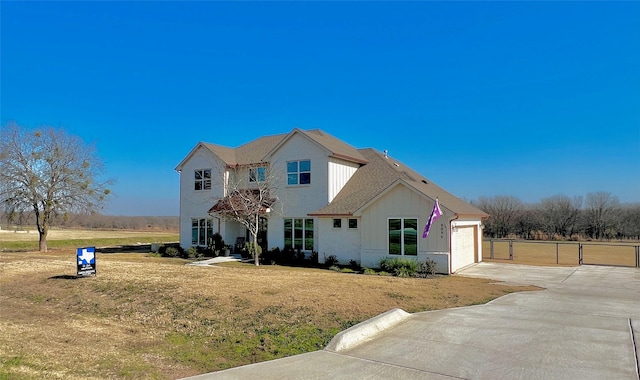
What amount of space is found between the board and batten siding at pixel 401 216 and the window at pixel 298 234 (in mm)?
4194

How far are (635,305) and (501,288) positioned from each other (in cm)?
392

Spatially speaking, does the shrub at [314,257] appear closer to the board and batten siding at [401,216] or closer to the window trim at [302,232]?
the window trim at [302,232]

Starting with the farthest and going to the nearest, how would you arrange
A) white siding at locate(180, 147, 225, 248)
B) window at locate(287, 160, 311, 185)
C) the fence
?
white siding at locate(180, 147, 225, 248)
window at locate(287, 160, 311, 185)
the fence

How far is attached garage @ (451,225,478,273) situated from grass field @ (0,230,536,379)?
7.03ft

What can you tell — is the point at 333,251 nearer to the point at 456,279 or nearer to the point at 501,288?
the point at 456,279

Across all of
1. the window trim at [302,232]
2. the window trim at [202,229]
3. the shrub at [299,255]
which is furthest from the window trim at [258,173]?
the shrub at [299,255]

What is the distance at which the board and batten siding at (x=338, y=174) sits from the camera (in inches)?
950

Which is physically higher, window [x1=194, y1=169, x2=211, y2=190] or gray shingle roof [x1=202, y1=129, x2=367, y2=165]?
gray shingle roof [x1=202, y1=129, x2=367, y2=165]

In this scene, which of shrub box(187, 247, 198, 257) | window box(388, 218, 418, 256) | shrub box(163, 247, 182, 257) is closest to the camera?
window box(388, 218, 418, 256)

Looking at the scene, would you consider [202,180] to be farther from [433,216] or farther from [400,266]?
[433,216]

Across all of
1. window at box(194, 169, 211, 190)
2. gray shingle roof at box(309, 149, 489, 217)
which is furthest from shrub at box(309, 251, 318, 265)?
window at box(194, 169, 211, 190)

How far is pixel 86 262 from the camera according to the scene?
55.4ft

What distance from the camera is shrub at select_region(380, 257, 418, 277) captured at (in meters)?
18.5

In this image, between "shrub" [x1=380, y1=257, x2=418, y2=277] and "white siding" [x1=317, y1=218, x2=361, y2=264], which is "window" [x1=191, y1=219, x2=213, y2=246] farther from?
"shrub" [x1=380, y1=257, x2=418, y2=277]
